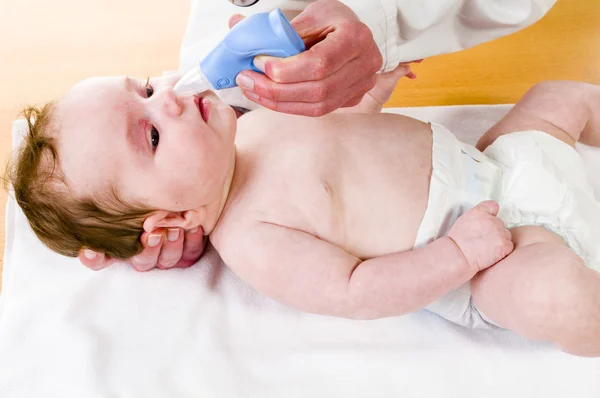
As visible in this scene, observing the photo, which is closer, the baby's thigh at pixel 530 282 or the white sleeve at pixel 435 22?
the baby's thigh at pixel 530 282

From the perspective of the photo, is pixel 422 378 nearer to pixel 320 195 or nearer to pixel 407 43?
pixel 320 195

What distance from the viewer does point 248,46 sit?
833 mm

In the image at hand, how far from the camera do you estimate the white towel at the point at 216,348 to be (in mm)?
1043

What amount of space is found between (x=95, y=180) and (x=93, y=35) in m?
0.88

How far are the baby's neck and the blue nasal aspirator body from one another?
0.76ft

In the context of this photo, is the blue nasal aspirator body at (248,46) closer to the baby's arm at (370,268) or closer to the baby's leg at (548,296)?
the baby's arm at (370,268)

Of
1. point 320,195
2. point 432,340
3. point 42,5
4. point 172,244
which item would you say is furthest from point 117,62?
point 432,340

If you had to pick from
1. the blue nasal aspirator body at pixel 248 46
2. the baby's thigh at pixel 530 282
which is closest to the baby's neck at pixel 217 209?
the blue nasal aspirator body at pixel 248 46

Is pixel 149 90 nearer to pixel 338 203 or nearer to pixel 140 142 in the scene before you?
pixel 140 142

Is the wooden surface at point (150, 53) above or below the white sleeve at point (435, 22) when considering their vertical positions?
below

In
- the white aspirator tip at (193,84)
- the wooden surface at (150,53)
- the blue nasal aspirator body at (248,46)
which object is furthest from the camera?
the wooden surface at (150,53)

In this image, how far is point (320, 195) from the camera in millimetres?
1038

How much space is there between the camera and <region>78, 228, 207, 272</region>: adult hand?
41.8 inches

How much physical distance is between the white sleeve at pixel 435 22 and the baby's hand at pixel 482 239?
14.8 inches
